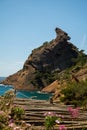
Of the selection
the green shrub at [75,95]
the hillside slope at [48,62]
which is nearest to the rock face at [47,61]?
the hillside slope at [48,62]

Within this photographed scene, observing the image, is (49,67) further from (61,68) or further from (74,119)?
(74,119)

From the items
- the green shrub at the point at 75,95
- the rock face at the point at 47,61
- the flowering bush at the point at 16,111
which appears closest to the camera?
the flowering bush at the point at 16,111

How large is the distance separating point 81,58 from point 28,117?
140010 millimetres

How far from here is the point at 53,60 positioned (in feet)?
562

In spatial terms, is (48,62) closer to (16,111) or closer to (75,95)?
(75,95)

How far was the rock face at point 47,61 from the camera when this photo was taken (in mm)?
166250

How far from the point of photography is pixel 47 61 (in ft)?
556

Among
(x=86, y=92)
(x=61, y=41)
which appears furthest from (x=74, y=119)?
(x=61, y=41)

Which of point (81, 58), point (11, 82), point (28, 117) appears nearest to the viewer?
point (28, 117)

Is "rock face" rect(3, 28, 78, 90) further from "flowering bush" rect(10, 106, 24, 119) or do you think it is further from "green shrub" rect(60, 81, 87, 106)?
"flowering bush" rect(10, 106, 24, 119)

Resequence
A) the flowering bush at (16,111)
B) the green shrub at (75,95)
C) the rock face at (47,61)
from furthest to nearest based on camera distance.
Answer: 1. the rock face at (47,61)
2. the green shrub at (75,95)
3. the flowering bush at (16,111)

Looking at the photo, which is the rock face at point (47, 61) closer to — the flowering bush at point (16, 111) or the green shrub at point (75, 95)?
the green shrub at point (75, 95)

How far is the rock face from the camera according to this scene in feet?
545

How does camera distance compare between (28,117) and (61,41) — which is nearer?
(28,117)
